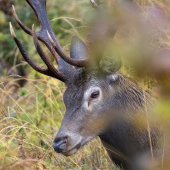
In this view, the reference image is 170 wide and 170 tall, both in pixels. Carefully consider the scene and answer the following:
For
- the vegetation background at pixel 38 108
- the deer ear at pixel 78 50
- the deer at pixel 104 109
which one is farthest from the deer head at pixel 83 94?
the deer ear at pixel 78 50

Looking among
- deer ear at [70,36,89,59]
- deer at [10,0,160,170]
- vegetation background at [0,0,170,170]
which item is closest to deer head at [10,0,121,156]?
deer at [10,0,160,170]

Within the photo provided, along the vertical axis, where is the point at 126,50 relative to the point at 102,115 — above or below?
above

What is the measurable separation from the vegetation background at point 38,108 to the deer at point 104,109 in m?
0.24

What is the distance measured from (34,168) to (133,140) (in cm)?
83

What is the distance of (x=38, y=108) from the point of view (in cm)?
425

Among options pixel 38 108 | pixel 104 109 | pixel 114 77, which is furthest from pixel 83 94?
pixel 38 108

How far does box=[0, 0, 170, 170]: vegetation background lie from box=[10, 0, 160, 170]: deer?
24 cm

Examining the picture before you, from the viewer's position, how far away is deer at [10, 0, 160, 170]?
258 cm

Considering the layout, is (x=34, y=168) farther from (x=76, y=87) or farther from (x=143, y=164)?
(x=143, y=164)

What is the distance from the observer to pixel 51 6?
6.58 metres

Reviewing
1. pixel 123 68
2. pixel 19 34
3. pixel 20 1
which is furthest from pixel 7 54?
pixel 123 68

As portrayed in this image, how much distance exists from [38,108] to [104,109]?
1.77 metres

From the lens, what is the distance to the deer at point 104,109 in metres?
2.58

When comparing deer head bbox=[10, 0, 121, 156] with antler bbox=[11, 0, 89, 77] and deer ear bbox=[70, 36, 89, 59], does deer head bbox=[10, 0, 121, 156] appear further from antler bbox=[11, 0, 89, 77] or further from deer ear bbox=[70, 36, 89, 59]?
deer ear bbox=[70, 36, 89, 59]
